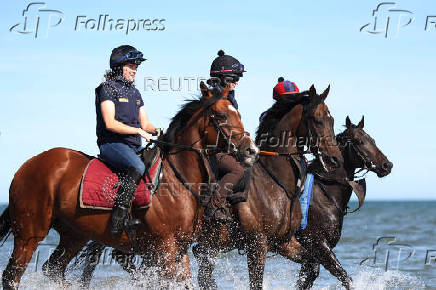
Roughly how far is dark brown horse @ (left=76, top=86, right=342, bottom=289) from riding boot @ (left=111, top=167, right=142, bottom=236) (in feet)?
4.31

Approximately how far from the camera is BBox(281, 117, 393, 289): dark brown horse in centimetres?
838

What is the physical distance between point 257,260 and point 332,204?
1.88m

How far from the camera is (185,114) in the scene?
22.2ft

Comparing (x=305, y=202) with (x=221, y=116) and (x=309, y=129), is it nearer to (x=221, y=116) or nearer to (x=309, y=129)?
(x=309, y=129)

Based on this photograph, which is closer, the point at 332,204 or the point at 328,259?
the point at 328,259

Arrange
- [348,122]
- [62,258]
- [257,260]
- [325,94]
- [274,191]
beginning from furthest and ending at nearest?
[348,122], [325,94], [274,191], [257,260], [62,258]

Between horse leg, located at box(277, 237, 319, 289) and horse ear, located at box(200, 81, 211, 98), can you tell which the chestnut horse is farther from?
horse ear, located at box(200, 81, 211, 98)

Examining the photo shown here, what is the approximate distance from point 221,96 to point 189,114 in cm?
40

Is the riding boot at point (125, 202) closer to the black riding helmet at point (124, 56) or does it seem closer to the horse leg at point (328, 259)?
the black riding helmet at point (124, 56)

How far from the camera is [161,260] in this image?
6406mm

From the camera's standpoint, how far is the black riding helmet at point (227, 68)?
818 cm

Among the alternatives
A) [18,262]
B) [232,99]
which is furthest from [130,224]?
[232,99]

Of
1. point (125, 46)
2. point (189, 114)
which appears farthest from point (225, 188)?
point (125, 46)

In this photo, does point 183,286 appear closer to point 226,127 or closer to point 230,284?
point 226,127
